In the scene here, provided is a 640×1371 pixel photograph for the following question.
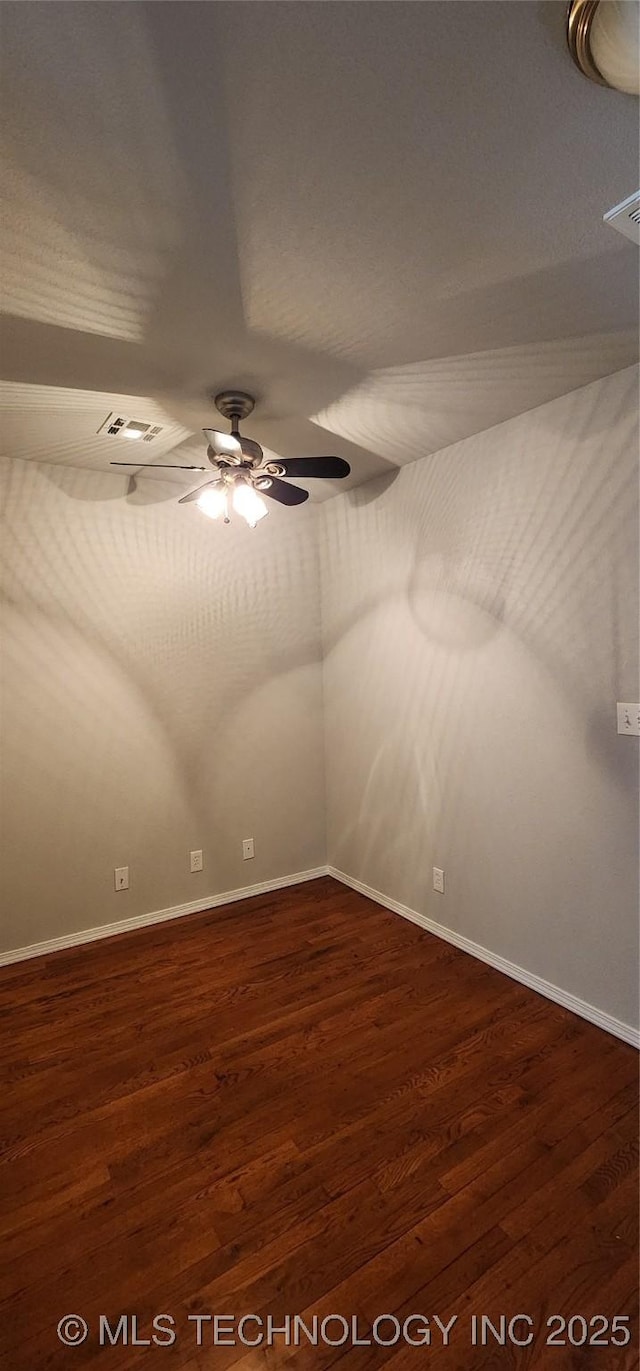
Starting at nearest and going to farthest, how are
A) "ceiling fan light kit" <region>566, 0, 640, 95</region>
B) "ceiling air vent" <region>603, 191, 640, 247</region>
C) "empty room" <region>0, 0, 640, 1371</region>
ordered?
1. "ceiling fan light kit" <region>566, 0, 640, 95</region>
2. "empty room" <region>0, 0, 640, 1371</region>
3. "ceiling air vent" <region>603, 191, 640, 247</region>

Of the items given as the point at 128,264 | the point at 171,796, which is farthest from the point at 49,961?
the point at 128,264

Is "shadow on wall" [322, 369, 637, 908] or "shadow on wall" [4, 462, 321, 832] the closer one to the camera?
"shadow on wall" [322, 369, 637, 908]

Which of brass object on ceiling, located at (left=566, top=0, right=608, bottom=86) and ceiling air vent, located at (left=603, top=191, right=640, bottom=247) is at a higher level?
ceiling air vent, located at (left=603, top=191, right=640, bottom=247)

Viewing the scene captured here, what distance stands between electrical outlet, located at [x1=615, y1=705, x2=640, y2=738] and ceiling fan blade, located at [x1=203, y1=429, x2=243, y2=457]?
5.63ft

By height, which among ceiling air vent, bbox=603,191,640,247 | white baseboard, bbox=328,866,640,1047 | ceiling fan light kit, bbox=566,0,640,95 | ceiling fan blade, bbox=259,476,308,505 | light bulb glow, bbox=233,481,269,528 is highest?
ceiling air vent, bbox=603,191,640,247

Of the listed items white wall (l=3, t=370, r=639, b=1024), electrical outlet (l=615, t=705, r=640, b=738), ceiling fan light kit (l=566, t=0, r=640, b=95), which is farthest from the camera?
white wall (l=3, t=370, r=639, b=1024)

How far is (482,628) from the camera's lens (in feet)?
8.38

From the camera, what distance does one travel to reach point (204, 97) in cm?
105

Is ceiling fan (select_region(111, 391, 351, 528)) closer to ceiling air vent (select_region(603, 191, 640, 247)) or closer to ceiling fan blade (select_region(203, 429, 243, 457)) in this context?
ceiling fan blade (select_region(203, 429, 243, 457))

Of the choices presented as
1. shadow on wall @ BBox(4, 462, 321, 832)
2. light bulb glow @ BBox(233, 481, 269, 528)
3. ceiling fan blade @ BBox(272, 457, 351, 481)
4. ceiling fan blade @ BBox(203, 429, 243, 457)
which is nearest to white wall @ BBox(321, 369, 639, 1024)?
shadow on wall @ BBox(4, 462, 321, 832)

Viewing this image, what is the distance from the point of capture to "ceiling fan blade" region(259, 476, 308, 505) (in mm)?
2167

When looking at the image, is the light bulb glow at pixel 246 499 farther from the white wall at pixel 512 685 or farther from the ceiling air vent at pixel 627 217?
the ceiling air vent at pixel 627 217

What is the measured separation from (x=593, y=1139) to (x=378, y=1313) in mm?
810

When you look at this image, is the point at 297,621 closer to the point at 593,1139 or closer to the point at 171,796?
the point at 171,796
